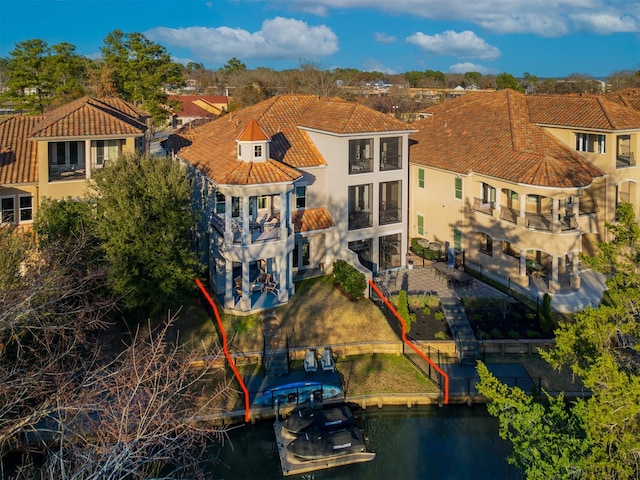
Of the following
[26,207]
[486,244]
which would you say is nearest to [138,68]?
[26,207]

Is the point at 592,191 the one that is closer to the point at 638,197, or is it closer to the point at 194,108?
the point at 638,197

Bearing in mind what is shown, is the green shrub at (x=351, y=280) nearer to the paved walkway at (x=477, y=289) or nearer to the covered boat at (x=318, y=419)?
the paved walkway at (x=477, y=289)

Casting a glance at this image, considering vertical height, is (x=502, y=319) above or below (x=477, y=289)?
below

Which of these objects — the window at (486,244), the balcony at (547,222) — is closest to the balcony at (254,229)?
the window at (486,244)

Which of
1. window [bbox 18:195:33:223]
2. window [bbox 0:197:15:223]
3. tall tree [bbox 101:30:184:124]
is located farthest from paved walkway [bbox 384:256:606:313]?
tall tree [bbox 101:30:184:124]

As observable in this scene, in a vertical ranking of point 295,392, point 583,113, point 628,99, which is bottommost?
point 295,392

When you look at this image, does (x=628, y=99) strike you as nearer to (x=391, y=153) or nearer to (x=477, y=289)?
(x=391, y=153)

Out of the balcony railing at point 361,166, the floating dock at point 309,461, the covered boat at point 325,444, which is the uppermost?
the balcony railing at point 361,166
